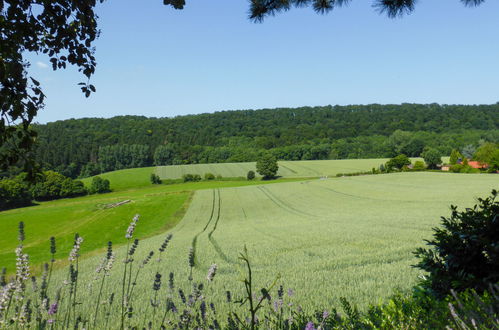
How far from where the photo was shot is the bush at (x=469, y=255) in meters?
3.74

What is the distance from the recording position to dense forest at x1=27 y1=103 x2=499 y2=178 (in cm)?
10419

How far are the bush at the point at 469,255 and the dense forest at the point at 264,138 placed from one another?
311 ft

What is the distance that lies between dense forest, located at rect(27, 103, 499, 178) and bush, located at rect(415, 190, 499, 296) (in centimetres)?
9493

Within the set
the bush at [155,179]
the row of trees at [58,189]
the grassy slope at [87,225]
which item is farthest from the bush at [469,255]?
the bush at [155,179]

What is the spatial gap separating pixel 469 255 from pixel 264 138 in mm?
128247

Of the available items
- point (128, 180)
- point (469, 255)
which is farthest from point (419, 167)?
point (469, 255)

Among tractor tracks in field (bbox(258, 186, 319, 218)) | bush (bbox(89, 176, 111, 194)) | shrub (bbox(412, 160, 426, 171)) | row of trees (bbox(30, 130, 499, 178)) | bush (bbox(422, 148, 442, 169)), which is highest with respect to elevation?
row of trees (bbox(30, 130, 499, 178))

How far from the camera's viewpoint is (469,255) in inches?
155

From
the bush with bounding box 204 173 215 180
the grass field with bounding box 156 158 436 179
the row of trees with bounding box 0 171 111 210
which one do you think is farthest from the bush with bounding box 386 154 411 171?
the row of trees with bounding box 0 171 111 210

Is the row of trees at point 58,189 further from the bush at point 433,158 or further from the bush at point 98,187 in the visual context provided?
the bush at point 433,158

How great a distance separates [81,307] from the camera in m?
5.93

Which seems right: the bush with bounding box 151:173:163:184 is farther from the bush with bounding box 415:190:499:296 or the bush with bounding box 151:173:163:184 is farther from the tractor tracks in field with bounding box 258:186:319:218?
the bush with bounding box 415:190:499:296

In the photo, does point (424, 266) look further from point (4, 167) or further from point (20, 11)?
point (20, 11)

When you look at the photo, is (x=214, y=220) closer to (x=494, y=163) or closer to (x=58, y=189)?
(x=494, y=163)
